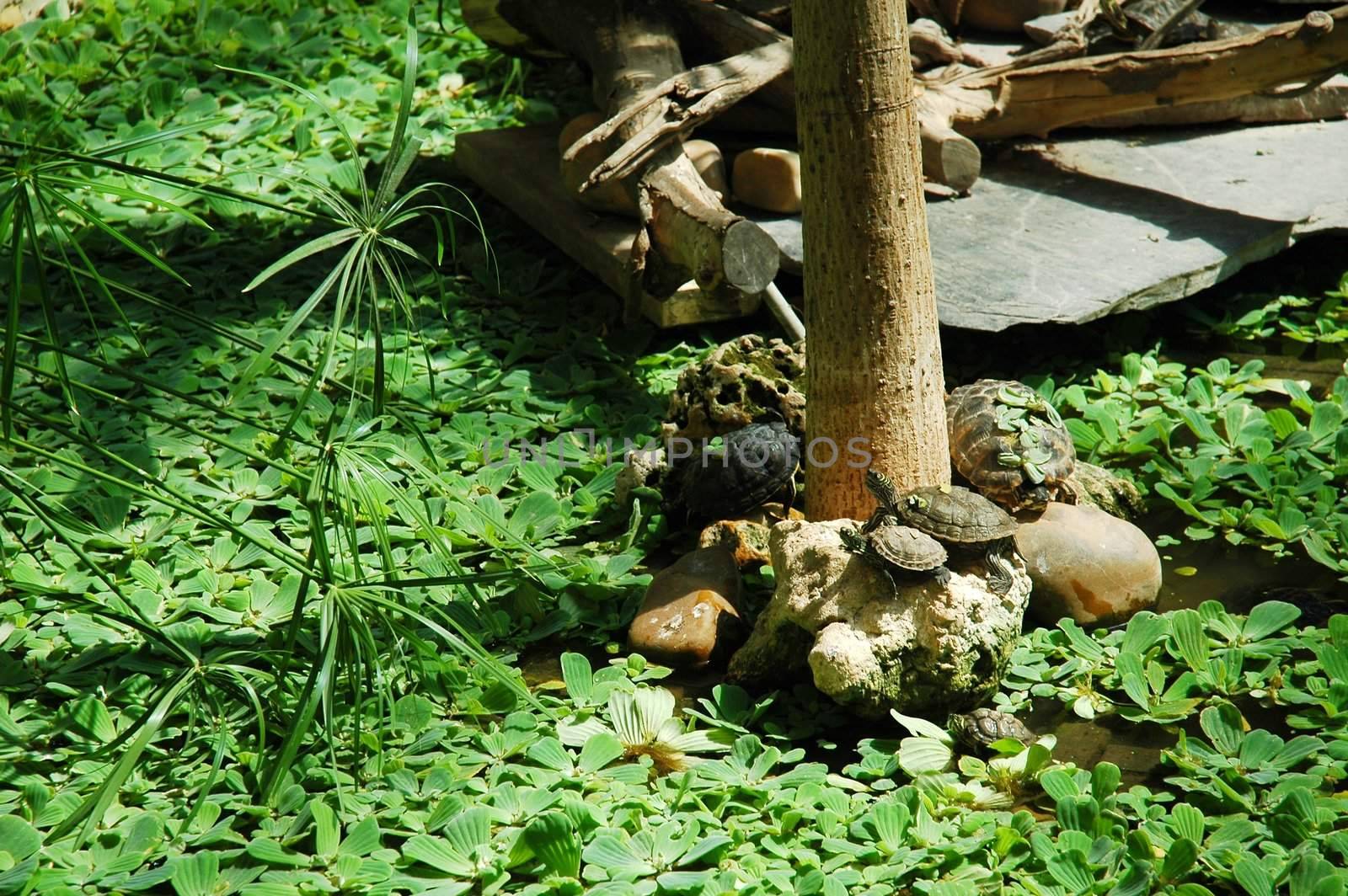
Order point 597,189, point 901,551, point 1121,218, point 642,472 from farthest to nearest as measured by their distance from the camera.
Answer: point 1121,218 → point 597,189 → point 642,472 → point 901,551

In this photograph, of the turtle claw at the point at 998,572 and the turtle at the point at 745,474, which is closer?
the turtle claw at the point at 998,572

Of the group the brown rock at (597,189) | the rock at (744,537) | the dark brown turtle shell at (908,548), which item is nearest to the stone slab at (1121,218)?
the brown rock at (597,189)

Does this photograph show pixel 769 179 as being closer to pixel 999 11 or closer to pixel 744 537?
pixel 744 537

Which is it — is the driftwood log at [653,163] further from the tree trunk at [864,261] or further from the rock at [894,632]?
the rock at [894,632]

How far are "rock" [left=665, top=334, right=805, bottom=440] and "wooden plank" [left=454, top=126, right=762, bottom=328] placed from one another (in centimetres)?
31

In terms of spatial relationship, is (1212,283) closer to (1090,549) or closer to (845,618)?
(1090,549)

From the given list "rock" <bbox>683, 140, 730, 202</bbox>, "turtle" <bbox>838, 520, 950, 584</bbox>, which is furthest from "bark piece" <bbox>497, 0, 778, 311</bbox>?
"turtle" <bbox>838, 520, 950, 584</bbox>

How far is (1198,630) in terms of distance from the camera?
2.73m

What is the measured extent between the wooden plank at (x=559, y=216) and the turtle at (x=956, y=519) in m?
1.18

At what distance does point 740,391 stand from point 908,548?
0.96 m

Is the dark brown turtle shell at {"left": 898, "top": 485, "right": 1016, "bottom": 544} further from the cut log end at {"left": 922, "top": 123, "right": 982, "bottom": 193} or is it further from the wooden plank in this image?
the cut log end at {"left": 922, "top": 123, "right": 982, "bottom": 193}

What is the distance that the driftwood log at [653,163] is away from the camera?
3.66 m

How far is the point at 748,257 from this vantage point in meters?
3.65

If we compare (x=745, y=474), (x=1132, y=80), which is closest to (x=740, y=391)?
(x=745, y=474)
